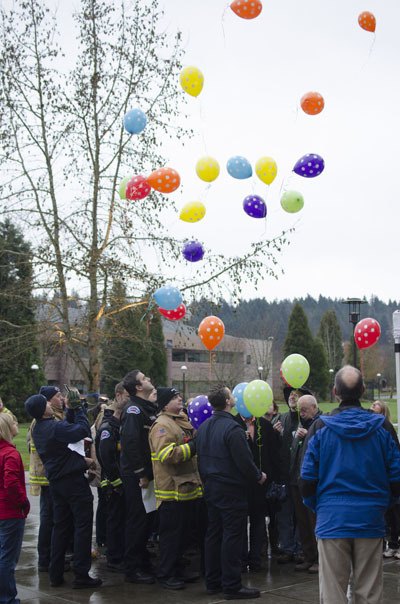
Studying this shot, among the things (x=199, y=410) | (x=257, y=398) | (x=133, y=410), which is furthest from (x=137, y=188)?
(x=257, y=398)

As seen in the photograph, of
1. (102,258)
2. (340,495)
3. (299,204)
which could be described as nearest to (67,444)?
(340,495)

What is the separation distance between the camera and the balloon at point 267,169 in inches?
398

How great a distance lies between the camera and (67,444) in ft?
21.2

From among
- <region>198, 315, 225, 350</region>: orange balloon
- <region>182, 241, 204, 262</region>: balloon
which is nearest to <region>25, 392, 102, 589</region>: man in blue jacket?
<region>198, 315, 225, 350</region>: orange balloon

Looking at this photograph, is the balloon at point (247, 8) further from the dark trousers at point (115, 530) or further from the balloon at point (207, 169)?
the dark trousers at point (115, 530)

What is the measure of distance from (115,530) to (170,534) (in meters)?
1.06

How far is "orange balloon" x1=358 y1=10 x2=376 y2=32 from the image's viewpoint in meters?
9.05

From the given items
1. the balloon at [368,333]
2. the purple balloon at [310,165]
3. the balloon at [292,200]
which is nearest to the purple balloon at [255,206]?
the balloon at [292,200]

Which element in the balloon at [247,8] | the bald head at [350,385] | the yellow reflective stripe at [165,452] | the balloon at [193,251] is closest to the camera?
the bald head at [350,385]

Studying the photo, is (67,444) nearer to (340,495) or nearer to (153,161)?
(340,495)

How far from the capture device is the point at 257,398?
22.6 ft

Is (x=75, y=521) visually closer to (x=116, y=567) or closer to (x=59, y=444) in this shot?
(x=59, y=444)

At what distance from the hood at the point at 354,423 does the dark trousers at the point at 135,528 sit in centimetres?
309

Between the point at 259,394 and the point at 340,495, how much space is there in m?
2.85
